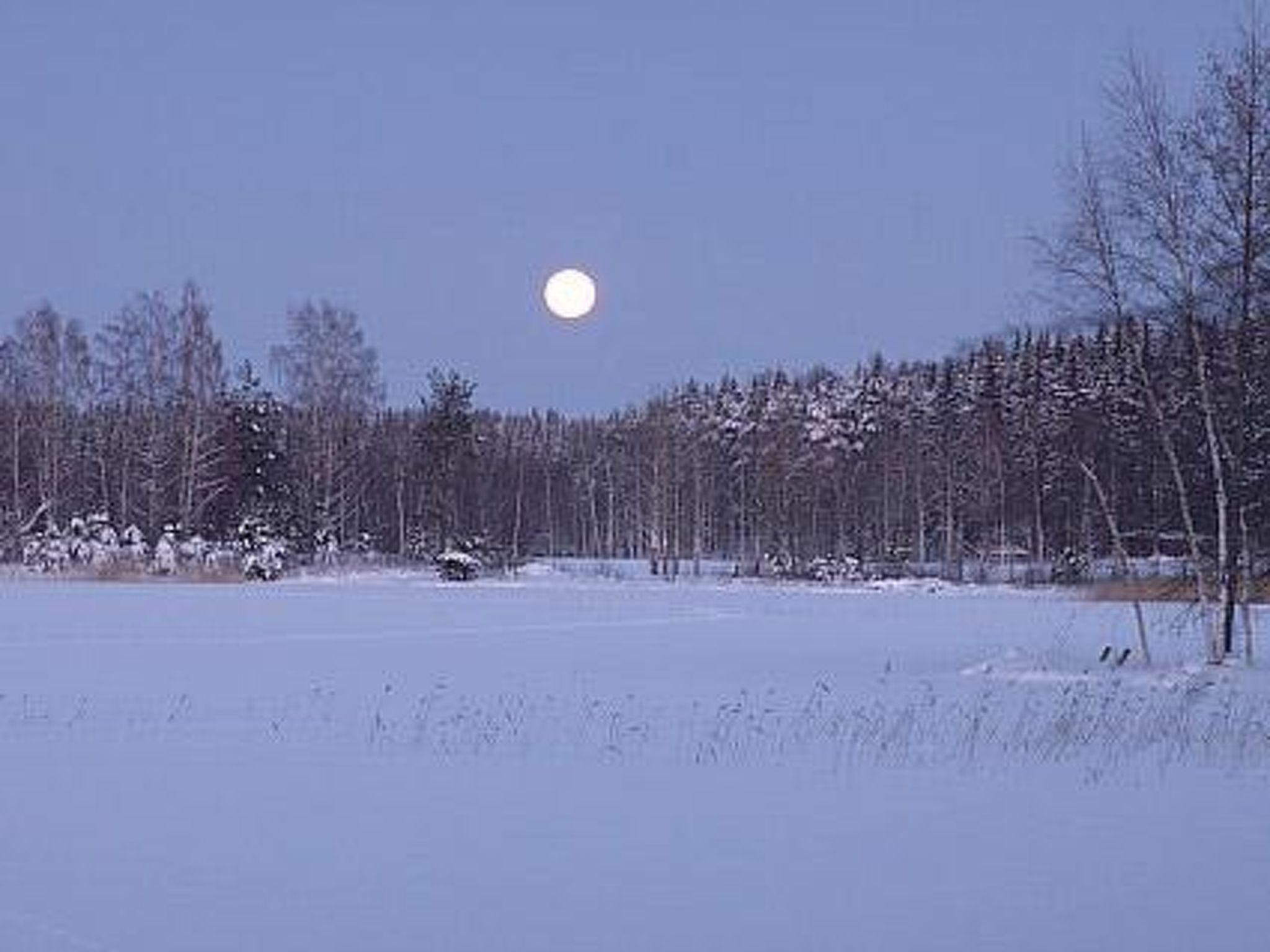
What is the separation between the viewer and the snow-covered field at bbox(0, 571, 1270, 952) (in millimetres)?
6676

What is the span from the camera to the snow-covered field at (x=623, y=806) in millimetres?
6676

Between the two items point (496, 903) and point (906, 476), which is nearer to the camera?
point (496, 903)

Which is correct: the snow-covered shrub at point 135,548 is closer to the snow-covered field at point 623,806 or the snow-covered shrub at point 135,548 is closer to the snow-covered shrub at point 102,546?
the snow-covered shrub at point 102,546

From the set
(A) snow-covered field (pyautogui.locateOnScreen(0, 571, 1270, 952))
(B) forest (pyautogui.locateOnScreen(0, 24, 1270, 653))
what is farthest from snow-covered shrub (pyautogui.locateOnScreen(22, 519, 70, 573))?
(A) snow-covered field (pyautogui.locateOnScreen(0, 571, 1270, 952))

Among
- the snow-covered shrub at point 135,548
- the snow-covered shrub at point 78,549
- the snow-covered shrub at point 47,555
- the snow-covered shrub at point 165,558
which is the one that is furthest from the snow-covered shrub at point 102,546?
the snow-covered shrub at point 165,558

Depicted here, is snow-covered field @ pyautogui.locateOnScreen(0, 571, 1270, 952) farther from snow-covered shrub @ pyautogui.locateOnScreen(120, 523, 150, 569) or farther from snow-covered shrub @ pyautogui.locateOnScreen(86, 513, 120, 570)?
snow-covered shrub @ pyautogui.locateOnScreen(120, 523, 150, 569)

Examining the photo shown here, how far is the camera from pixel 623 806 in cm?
962

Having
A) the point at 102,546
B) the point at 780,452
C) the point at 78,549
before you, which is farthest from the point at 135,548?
the point at 780,452

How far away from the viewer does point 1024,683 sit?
19641 millimetres

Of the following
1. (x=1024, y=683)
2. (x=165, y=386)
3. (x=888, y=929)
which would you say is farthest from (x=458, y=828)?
(x=165, y=386)

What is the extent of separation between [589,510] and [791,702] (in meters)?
95.4

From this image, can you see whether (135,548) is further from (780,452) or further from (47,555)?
(780,452)

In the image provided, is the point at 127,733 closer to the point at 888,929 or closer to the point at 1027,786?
the point at 1027,786

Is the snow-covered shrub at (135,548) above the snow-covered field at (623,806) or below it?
above
